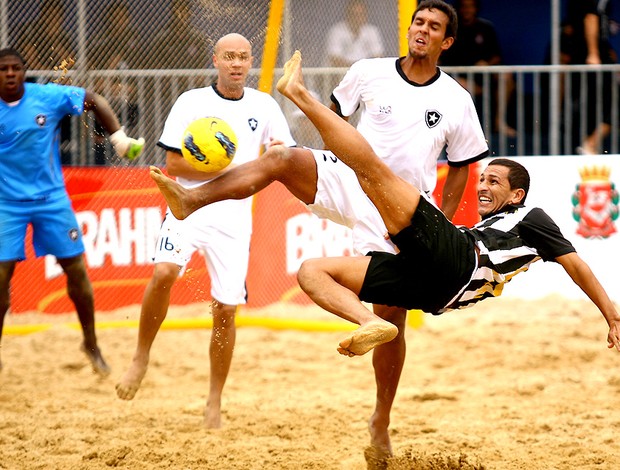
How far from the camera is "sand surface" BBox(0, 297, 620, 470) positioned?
577cm

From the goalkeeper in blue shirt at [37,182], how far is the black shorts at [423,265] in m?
3.04

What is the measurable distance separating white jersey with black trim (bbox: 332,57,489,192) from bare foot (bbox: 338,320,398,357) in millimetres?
1260

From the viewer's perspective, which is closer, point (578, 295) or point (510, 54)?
point (578, 295)

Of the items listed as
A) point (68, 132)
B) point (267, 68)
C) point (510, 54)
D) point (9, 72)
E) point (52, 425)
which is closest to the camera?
point (52, 425)

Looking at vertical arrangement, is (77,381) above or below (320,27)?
below

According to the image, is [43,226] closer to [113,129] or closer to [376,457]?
[113,129]

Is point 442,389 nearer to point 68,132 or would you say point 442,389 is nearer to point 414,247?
point 414,247

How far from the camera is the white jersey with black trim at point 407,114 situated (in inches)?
218

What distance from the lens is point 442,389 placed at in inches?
299

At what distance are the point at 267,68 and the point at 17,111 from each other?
2359mm

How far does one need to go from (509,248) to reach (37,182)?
3882 millimetres

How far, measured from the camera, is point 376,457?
5586 mm

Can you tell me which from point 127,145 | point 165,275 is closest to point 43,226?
point 127,145

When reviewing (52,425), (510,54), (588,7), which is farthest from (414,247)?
(510,54)
